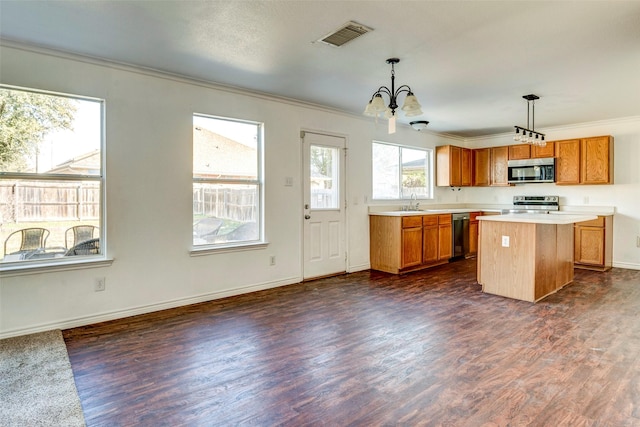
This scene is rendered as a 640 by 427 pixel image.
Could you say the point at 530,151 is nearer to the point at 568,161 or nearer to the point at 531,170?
the point at 531,170

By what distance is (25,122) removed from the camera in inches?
119

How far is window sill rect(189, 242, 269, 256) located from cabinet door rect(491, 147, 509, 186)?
191 inches

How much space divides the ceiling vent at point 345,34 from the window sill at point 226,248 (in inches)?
94.6

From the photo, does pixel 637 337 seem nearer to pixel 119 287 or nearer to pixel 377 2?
pixel 377 2

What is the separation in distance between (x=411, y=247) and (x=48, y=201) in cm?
442

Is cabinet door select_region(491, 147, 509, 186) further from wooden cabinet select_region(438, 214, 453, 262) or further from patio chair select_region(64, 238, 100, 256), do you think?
patio chair select_region(64, 238, 100, 256)

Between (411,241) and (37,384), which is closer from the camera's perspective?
(37,384)

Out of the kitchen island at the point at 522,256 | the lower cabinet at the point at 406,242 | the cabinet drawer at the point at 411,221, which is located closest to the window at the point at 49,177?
the lower cabinet at the point at 406,242

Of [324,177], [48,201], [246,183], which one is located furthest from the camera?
A: [324,177]

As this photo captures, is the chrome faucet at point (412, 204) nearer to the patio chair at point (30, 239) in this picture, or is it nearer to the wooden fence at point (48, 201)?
the wooden fence at point (48, 201)

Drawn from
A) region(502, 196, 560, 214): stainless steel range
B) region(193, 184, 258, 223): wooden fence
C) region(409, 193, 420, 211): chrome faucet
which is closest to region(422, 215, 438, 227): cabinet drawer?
region(409, 193, 420, 211): chrome faucet

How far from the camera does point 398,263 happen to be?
529 centimetres

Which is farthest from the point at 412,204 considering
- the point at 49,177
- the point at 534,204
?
the point at 49,177

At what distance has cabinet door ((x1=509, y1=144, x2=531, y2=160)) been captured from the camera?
648 centimetres
